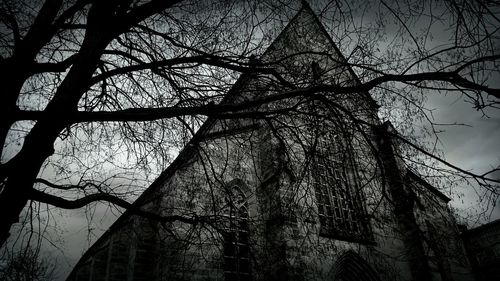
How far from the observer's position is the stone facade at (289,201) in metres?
4.02

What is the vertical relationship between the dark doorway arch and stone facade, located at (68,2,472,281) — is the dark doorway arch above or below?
below

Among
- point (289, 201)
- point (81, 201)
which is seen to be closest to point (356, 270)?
point (289, 201)

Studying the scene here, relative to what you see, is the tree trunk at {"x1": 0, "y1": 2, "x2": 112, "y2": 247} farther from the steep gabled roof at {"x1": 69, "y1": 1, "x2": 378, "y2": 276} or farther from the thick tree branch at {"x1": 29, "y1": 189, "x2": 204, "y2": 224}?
the steep gabled roof at {"x1": 69, "y1": 1, "x2": 378, "y2": 276}

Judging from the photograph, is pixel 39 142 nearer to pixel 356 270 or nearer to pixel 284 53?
pixel 284 53

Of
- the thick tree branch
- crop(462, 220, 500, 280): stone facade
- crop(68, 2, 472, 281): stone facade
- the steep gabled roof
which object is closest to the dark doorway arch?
crop(68, 2, 472, 281): stone facade

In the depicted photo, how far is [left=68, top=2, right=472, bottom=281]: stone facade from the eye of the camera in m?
4.02

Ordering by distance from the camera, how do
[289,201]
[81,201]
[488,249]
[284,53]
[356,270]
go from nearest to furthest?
[81,201], [289,201], [284,53], [356,270], [488,249]

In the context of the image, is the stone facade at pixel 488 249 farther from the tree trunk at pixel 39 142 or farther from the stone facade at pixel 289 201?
the tree trunk at pixel 39 142

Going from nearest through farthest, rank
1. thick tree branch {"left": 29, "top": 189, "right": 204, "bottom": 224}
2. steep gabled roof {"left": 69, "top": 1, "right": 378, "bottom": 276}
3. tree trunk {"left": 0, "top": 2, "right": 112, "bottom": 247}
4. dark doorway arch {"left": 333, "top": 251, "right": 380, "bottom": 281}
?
tree trunk {"left": 0, "top": 2, "right": 112, "bottom": 247}
thick tree branch {"left": 29, "top": 189, "right": 204, "bottom": 224}
steep gabled roof {"left": 69, "top": 1, "right": 378, "bottom": 276}
dark doorway arch {"left": 333, "top": 251, "right": 380, "bottom": 281}

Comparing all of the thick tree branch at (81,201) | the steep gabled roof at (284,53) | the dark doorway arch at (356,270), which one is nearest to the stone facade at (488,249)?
the dark doorway arch at (356,270)

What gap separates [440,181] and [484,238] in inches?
935

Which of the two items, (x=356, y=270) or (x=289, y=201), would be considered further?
(x=356, y=270)

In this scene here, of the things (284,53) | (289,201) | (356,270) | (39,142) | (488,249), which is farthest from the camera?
(488,249)

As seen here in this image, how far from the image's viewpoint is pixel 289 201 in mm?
3762
